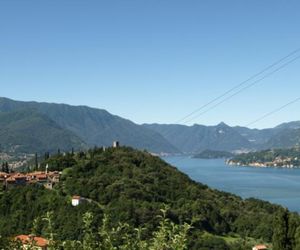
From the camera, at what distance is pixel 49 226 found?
5.05 m

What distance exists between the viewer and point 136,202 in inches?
1925

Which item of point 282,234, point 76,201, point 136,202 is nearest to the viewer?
point 282,234

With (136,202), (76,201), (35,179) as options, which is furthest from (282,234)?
(35,179)

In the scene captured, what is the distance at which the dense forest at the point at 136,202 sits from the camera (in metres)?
41.4

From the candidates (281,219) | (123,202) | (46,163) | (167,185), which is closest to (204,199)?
(167,185)

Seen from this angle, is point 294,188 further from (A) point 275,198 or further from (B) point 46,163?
(B) point 46,163

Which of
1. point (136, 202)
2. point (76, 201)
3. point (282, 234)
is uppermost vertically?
point (282, 234)

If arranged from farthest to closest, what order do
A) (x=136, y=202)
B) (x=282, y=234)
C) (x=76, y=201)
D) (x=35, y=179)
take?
(x=35, y=179) < (x=136, y=202) < (x=76, y=201) < (x=282, y=234)

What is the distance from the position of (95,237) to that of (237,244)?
133 feet

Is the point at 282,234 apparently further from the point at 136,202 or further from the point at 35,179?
the point at 35,179

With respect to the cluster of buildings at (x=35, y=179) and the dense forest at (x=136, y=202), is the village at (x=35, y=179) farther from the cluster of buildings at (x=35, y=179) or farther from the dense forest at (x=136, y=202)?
the dense forest at (x=136, y=202)

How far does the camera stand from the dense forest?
136 feet

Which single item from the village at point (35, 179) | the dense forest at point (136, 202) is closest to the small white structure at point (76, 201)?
the dense forest at point (136, 202)

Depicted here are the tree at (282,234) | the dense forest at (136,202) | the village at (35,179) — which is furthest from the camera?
the village at (35,179)
